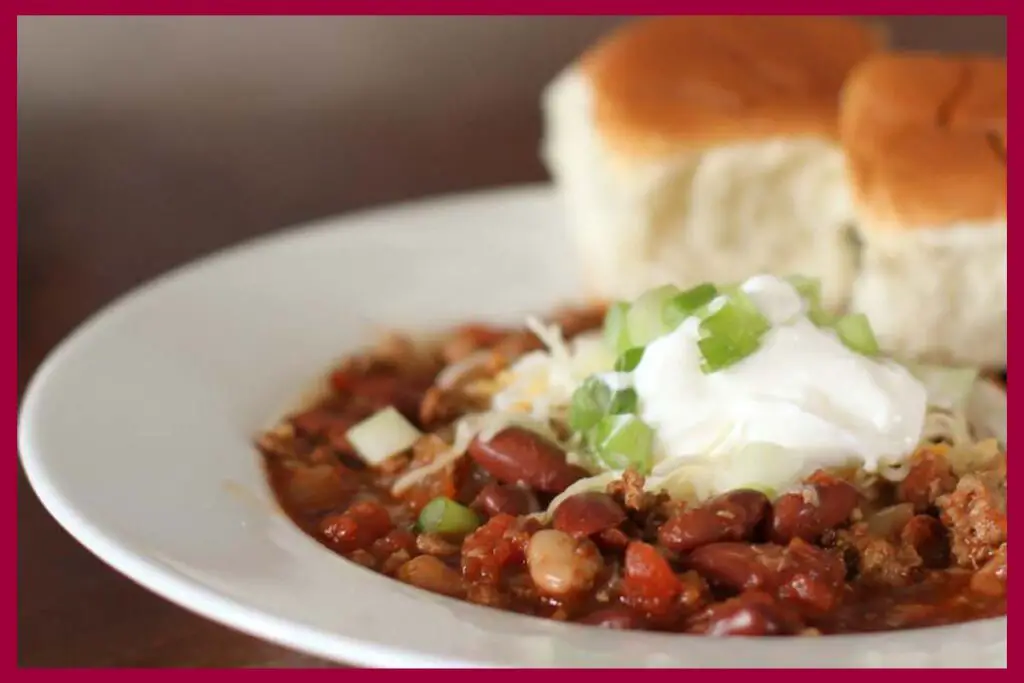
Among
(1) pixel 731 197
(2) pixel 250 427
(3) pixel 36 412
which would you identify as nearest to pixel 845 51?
(1) pixel 731 197

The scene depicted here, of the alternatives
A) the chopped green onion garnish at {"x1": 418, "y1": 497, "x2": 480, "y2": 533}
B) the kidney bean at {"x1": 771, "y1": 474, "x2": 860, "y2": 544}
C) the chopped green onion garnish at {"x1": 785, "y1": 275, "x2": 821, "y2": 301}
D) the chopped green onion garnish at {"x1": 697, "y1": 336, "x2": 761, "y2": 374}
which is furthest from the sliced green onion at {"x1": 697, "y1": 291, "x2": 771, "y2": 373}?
the chopped green onion garnish at {"x1": 418, "y1": 497, "x2": 480, "y2": 533}

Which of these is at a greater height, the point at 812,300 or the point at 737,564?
the point at 812,300

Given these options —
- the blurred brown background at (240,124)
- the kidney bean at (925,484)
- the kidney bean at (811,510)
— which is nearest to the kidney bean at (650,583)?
the kidney bean at (811,510)

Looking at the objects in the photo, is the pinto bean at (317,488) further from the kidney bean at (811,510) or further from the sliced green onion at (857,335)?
the sliced green onion at (857,335)

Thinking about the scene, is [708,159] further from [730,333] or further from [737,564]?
[737,564]

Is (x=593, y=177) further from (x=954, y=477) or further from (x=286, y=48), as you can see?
(x=286, y=48)

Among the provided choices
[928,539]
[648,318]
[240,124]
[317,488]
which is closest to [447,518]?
[317,488]
